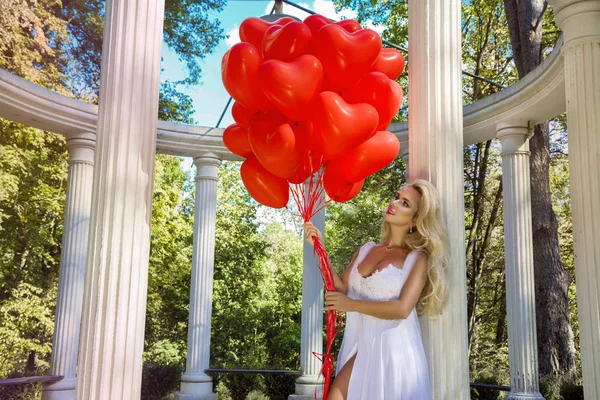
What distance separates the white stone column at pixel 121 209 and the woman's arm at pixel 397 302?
10.5ft

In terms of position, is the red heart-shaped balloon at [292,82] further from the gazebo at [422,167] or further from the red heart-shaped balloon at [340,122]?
the gazebo at [422,167]

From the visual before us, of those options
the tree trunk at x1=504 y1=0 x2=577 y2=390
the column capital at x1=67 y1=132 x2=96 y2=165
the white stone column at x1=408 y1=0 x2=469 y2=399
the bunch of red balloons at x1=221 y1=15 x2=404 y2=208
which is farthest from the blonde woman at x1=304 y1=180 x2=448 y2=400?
the tree trunk at x1=504 y1=0 x2=577 y2=390

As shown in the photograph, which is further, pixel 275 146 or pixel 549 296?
pixel 549 296

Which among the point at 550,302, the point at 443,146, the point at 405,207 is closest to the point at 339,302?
the point at 405,207

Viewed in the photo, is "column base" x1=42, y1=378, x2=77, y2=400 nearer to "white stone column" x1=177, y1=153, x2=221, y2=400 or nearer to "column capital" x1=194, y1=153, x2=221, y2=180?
"white stone column" x1=177, y1=153, x2=221, y2=400

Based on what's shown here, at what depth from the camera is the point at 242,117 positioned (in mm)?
11445

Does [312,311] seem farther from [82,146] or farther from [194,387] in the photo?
[82,146]

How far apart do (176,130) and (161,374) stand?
28144mm

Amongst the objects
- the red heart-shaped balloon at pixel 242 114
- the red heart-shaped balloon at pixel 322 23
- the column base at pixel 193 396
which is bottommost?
the column base at pixel 193 396

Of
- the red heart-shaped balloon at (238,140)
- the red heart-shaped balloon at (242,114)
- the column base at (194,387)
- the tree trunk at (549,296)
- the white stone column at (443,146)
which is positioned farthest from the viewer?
the tree trunk at (549,296)

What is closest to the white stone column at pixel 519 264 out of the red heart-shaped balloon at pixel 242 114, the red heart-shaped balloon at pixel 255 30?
the red heart-shaped balloon at pixel 255 30

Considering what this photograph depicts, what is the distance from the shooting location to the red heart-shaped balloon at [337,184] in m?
10.9

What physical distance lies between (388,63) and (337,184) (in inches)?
96.6

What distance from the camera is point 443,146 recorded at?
9.80 m
